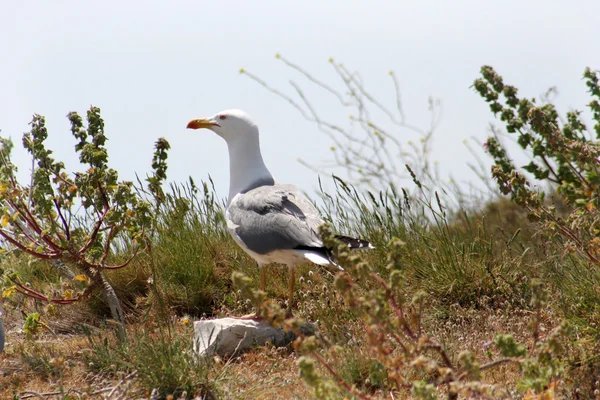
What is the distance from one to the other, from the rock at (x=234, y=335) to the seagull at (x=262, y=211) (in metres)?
0.23

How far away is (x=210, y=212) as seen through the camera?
7.16m

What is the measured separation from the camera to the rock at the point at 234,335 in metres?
5.14

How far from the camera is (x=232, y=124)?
19.2 feet

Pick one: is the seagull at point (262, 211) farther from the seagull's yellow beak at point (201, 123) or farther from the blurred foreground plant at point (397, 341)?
the blurred foreground plant at point (397, 341)

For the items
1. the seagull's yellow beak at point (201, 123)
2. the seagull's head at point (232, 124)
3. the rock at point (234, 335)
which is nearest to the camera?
the rock at point (234, 335)

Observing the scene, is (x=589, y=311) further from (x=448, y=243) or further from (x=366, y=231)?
(x=366, y=231)

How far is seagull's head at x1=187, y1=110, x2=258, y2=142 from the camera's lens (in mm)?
5840

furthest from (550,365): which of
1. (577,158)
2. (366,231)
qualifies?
(366,231)

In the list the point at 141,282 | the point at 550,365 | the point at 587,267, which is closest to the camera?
the point at 550,365

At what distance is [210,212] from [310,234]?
2385 mm

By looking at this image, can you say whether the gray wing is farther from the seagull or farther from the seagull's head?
the seagull's head

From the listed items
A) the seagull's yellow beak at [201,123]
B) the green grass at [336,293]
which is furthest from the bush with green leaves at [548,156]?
the seagull's yellow beak at [201,123]

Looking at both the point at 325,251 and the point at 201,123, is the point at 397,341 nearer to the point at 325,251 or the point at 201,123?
the point at 325,251

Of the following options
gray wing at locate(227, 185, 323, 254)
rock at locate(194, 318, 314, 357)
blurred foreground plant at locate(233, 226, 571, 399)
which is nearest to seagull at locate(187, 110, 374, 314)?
gray wing at locate(227, 185, 323, 254)
